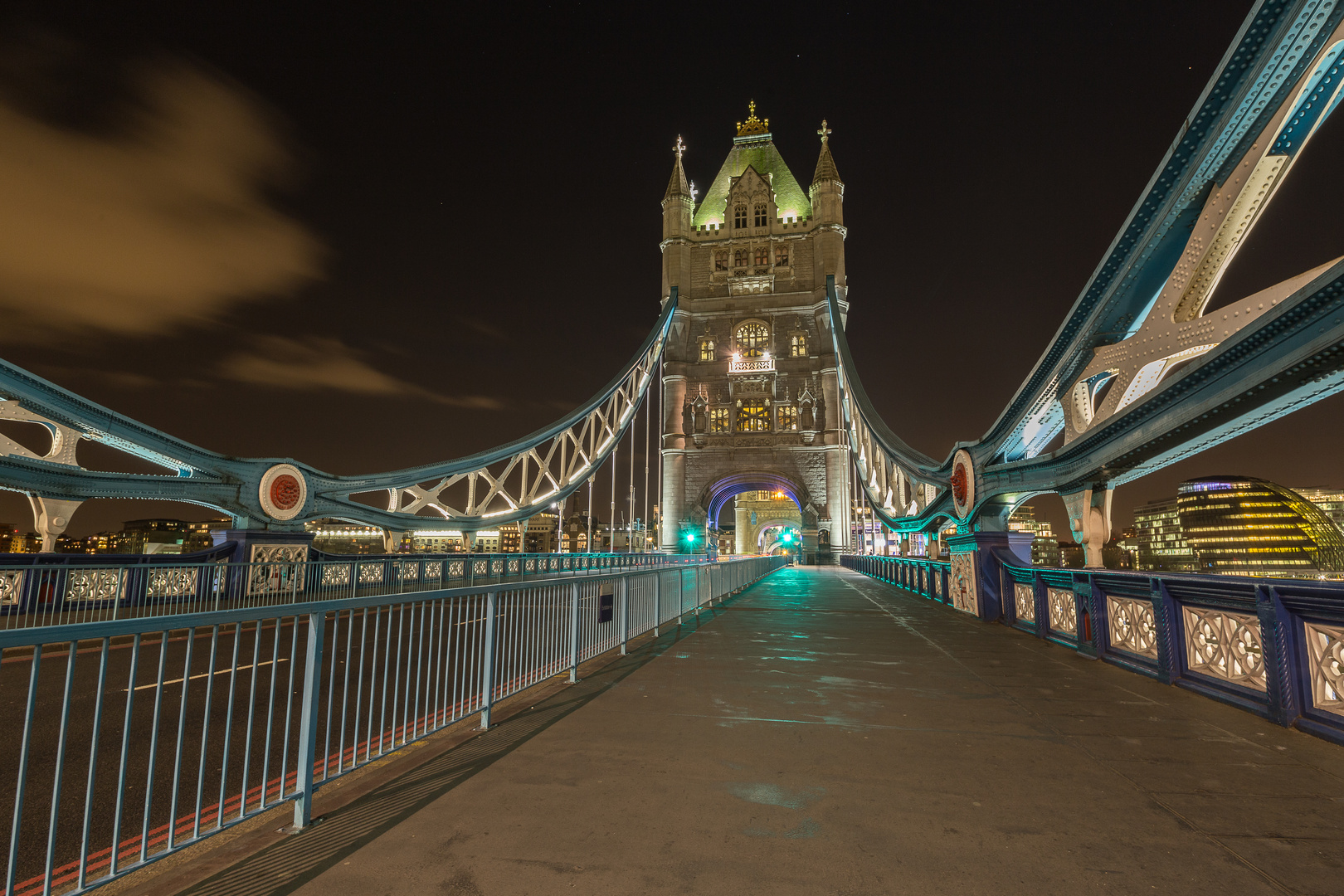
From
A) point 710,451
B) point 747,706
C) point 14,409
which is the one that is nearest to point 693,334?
point 710,451

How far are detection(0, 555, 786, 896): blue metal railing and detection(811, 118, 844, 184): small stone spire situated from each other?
5594cm

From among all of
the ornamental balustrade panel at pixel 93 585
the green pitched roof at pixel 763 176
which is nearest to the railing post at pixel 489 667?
the ornamental balustrade panel at pixel 93 585

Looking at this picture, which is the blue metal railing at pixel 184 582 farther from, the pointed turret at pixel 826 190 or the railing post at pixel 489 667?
the pointed turret at pixel 826 190

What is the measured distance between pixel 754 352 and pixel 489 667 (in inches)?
1995

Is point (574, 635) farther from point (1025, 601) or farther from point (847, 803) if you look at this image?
point (1025, 601)

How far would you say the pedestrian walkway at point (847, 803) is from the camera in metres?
2.49

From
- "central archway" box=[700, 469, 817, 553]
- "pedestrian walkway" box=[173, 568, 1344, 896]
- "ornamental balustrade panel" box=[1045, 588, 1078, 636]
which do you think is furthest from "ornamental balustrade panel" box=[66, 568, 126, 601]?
"central archway" box=[700, 469, 817, 553]

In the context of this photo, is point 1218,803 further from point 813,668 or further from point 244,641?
point 244,641

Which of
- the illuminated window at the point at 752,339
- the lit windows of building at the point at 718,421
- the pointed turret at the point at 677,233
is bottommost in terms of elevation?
the lit windows of building at the point at 718,421

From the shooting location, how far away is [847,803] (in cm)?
315

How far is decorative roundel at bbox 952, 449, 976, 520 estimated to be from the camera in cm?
1216

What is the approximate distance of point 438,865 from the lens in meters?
2.57

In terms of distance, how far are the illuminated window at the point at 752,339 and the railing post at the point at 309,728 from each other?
2023 inches

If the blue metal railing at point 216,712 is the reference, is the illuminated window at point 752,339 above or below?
above
